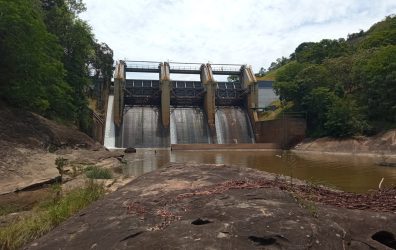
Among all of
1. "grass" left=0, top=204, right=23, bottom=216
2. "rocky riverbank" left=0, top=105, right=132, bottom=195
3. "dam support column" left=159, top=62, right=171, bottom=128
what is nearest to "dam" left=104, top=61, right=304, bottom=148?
"dam support column" left=159, top=62, right=171, bottom=128

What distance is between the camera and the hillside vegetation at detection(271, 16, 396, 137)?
41.2m

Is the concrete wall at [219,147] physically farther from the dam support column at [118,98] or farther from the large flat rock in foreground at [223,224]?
the large flat rock in foreground at [223,224]

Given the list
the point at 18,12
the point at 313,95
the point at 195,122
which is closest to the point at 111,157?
the point at 18,12

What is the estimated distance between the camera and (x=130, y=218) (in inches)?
→ 216

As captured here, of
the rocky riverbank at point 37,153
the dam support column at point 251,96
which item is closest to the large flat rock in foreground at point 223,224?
the rocky riverbank at point 37,153

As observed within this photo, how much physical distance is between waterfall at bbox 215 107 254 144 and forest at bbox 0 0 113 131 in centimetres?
1856

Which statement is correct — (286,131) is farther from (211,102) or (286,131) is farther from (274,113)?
(211,102)

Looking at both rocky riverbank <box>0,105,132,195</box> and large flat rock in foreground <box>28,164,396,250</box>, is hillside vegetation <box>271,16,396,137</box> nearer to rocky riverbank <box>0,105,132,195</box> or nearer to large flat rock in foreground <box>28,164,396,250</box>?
rocky riverbank <box>0,105,132,195</box>

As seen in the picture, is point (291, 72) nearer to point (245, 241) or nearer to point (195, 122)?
point (195, 122)

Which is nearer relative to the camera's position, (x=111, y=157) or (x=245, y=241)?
(x=245, y=241)

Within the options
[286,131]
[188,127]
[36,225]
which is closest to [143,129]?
[188,127]

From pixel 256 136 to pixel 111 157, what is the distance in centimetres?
2882

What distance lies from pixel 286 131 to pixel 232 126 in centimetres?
774

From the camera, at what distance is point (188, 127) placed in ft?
170
